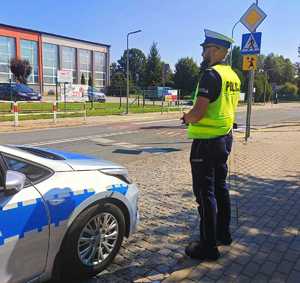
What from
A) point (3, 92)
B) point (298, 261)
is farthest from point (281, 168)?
point (3, 92)

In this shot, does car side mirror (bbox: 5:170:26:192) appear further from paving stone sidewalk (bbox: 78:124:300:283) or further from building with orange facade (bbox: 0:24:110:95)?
building with orange facade (bbox: 0:24:110:95)

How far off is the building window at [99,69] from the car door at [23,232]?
73.8 m

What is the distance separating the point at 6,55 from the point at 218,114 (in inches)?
2343

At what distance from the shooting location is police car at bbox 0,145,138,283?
2.77 metres

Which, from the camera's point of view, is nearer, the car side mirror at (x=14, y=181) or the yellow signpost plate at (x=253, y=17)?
the car side mirror at (x=14, y=181)

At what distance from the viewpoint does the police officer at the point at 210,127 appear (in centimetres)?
354

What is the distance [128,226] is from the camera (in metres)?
3.86

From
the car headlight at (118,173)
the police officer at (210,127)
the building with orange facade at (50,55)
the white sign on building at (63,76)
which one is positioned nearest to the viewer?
the police officer at (210,127)

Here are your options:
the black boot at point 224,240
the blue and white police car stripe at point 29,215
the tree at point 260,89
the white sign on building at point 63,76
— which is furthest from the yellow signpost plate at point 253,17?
the tree at point 260,89

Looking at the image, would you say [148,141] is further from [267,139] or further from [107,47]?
[107,47]

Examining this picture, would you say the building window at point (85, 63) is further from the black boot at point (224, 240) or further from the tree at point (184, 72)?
the black boot at point (224, 240)

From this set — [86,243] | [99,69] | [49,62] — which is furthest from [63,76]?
[99,69]

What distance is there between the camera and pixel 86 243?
3412 mm

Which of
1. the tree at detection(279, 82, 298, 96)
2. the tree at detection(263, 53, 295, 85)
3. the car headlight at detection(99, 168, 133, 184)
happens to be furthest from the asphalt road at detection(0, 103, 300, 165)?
the tree at detection(263, 53, 295, 85)
